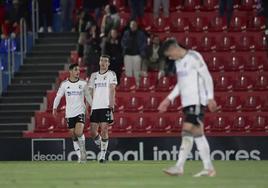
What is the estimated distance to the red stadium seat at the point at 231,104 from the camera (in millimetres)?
25266

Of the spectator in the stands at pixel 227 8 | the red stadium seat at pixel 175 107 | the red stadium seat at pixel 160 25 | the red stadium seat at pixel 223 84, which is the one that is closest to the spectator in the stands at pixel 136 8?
the red stadium seat at pixel 160 25

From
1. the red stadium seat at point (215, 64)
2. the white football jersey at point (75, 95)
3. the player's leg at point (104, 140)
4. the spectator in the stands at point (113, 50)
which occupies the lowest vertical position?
the player's leg at point (104, 140)

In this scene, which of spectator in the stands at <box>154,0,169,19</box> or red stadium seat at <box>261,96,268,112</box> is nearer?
red stadium seat at <box>261,96,268,112</box>

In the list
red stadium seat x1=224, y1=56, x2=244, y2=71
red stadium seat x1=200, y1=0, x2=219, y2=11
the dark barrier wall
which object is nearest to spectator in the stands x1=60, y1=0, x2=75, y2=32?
red stadium seat x1=200, y1=0, x2=219, y2=11

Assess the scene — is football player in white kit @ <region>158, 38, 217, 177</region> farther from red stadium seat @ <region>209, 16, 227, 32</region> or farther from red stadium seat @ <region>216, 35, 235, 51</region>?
red stadium seat @ <region>209, 16, 227, 32</region>

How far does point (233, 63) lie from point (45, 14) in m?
6.16

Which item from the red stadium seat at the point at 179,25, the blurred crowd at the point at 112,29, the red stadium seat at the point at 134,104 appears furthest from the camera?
the red stadium seat at the point at 179,25

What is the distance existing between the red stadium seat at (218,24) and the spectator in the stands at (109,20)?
2.86 meters

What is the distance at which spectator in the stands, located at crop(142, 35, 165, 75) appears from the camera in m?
26.0

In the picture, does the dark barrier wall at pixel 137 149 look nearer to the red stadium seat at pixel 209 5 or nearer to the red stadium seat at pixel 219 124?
the red stadium seat at pixel 219 124

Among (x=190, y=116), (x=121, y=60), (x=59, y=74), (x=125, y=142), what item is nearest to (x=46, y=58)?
(x=59, y=74)

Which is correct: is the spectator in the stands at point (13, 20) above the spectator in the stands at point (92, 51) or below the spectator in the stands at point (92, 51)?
above

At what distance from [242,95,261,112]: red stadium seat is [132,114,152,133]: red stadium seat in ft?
8.55

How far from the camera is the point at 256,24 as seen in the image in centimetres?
2745
